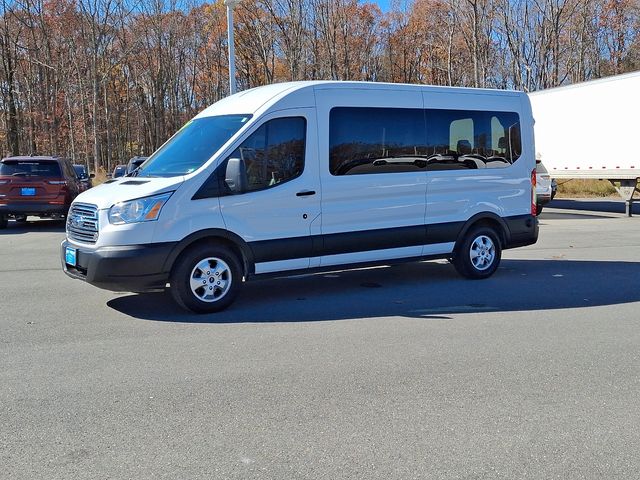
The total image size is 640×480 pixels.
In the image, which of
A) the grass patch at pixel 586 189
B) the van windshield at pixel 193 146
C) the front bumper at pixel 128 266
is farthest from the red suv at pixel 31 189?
the grass patch at pixel 586 189

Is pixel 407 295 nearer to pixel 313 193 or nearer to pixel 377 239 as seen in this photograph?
pixel 377 239

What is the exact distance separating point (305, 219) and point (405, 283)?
2164mm

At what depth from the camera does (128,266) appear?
20.9 ft

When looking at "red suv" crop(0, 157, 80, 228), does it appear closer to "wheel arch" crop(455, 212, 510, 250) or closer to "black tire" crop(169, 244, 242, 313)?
"black tire" crop(169, 244, 242, 313)

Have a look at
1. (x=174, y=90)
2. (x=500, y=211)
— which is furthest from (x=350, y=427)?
(x=174, y=90)

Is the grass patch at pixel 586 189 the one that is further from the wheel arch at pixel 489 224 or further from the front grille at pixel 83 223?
the front grille at pixel 83 223

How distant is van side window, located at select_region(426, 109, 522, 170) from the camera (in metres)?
8.40

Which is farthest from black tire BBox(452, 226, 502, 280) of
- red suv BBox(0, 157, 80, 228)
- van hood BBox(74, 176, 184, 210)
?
red suv BBox(0, 157, 80, 228)

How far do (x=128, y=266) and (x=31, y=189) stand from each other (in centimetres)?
1035

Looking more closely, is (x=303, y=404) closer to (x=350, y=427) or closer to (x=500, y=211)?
(x=350, y=427)

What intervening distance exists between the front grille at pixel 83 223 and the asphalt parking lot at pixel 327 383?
0.88 m

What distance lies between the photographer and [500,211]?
896 cm

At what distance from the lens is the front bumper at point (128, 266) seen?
637cm

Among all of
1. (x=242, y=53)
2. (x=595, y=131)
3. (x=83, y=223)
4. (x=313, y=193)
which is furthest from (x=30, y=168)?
(x=242, y=53)
